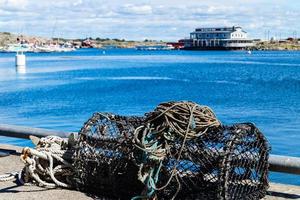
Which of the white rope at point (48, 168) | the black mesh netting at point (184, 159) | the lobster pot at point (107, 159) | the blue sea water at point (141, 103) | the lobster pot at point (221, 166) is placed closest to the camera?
the lobster pot at point (221, 166)

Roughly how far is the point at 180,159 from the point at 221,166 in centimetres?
52

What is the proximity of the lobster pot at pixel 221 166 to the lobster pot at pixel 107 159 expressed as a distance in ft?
1.54

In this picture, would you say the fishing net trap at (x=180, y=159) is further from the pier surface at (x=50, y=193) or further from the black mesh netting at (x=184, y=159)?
the pier surface at (x=50, y=193)

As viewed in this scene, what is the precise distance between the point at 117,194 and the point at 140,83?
59921 mm

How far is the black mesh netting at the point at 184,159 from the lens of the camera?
6039mm

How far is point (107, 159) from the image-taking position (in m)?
6.65

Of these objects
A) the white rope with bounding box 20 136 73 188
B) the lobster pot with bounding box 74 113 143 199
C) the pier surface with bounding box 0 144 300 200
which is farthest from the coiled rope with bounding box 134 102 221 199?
the white rope with bounding box 20 136 73 188

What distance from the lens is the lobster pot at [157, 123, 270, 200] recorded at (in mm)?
5914

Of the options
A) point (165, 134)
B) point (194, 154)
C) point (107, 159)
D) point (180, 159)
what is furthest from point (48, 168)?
point (194, 154)

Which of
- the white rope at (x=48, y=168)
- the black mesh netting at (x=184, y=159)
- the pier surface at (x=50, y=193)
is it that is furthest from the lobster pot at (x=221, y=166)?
the white rope at (x=48, y=168)

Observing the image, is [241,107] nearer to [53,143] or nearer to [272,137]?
[272,137]

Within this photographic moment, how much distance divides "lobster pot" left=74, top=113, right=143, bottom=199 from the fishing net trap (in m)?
0.01

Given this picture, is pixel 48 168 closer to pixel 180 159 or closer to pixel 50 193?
pixel 50 193

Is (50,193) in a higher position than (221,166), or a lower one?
lower
